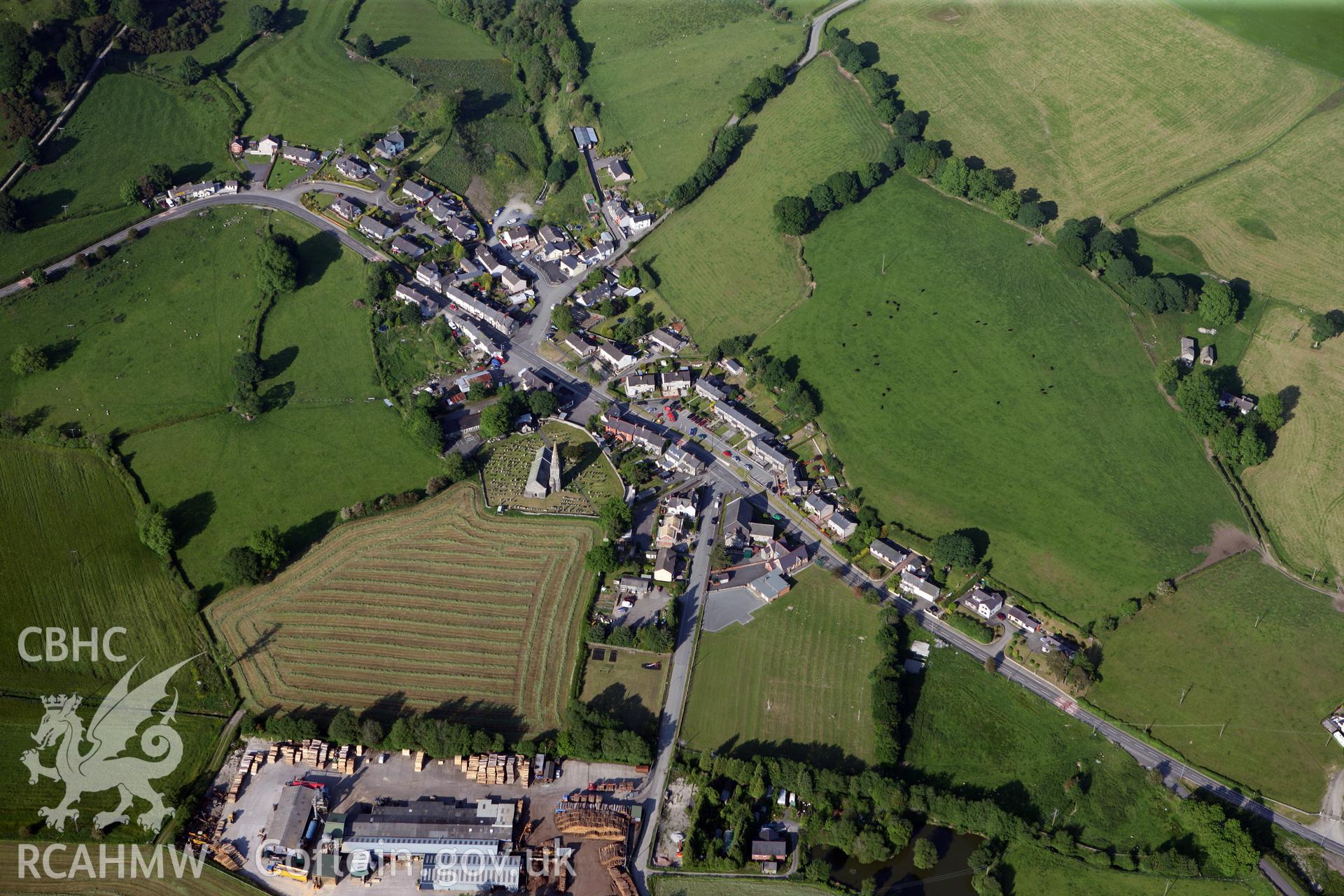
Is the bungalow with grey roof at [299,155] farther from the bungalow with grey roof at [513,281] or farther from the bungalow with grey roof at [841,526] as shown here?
the bungalow with grey roof at [841,526]

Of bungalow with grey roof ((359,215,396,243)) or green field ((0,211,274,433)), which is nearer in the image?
green field ((0,211,274,433))

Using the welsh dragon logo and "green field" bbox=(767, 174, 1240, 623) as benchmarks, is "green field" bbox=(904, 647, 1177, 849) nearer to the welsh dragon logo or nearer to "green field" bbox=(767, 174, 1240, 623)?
"green field" bbox=(767, 174, 1240, 623)

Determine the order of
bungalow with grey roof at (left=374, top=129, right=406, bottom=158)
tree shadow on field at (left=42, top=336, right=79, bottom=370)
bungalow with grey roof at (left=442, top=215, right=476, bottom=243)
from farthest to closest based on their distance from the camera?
bungalow with grey roof at (left=374, top=129, right=406, bottom=158) < bungalow with grey roof at (left=442, top=215, right=476, bottom=243) < tree shadow on field at (left=42, top=336, right=79, bottom=370)

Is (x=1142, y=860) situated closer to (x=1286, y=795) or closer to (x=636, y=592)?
(x=1286, y=795)

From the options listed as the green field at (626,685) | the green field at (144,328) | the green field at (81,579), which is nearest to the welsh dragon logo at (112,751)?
the green field at (81,579)

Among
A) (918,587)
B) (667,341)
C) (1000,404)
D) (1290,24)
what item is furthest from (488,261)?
(1290,24)

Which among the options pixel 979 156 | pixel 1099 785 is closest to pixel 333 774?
pixel 1099 785

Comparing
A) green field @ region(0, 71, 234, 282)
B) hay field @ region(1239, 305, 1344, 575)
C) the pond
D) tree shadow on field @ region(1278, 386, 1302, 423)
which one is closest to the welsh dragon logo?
the pond
